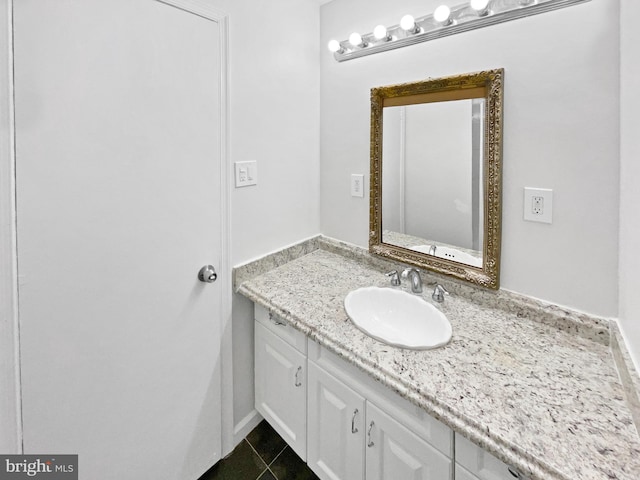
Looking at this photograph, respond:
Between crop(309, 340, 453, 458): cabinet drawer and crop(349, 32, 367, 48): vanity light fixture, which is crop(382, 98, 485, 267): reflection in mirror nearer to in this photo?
crop(349, 32, 367, 48): vanity light fixture

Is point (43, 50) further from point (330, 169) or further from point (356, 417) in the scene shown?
point (356, 417)

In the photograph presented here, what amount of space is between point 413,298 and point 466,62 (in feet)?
3.15

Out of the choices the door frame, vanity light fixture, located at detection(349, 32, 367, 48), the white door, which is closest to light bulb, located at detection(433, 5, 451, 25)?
vanity light fixture, located at detection(349, 32, 367, 48)

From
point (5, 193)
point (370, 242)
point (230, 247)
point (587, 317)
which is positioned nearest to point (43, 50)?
point (5, 193)

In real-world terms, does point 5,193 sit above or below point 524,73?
below

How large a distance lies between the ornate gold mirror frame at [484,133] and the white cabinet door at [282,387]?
69cm

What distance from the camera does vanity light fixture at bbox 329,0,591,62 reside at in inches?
42.4

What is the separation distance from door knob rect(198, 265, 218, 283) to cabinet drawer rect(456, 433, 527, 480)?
1.01m

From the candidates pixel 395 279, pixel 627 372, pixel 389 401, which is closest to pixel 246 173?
pixel 395 279

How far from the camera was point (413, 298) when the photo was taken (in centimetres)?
129

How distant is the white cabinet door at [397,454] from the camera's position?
0.86m

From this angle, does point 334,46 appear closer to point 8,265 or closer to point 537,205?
point 537,205

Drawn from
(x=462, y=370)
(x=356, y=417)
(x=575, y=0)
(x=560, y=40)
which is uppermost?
(x=575, y=0)

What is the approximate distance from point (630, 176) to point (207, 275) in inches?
55.7
